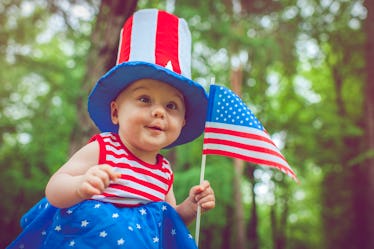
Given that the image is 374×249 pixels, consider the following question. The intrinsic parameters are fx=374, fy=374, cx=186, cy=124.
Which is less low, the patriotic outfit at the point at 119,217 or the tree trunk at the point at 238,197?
the tree trunk at the point at 238,197

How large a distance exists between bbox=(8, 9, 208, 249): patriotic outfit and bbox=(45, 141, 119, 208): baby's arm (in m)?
0.06

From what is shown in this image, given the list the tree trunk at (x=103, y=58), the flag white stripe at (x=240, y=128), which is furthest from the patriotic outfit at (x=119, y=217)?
the tree trunk at (x=103, y=58)

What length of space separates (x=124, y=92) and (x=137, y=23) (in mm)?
377

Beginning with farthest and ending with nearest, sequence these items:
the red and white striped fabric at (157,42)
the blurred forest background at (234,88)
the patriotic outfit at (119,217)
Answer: the blurred forest background at (234,88), the red and white striped fabric at (157,42), the patriotic outfit at (119,217)

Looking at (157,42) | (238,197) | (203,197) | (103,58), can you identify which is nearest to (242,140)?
(203,197)

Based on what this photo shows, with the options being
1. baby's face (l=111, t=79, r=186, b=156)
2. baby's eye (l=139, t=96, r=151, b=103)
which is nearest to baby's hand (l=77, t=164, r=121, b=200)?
baby's face (l=111, t=79, r=186, b=156)

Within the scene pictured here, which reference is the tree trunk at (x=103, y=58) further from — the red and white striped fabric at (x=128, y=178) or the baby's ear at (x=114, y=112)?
the red and white striped fabric at (x=128, y=178)

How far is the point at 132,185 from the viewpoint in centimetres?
173

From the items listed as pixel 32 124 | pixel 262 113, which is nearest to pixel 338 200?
pixel 262 113

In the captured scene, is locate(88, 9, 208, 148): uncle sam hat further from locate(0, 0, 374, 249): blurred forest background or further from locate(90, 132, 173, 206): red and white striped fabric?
locate(0, 0, 374, 249): blurred forest background

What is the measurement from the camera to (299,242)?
562 inches

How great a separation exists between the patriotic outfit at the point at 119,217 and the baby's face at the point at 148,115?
3.9 inches

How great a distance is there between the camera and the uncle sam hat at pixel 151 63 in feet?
5.82

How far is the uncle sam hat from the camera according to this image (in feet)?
5.82
